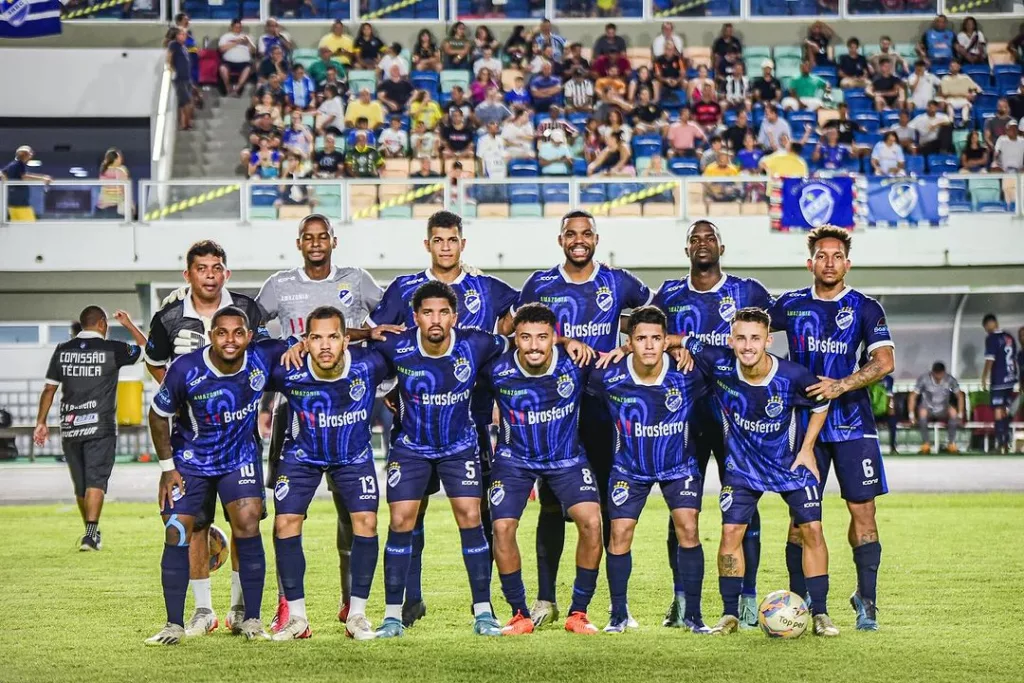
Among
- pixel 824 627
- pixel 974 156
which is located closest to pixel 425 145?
pixel 974 156

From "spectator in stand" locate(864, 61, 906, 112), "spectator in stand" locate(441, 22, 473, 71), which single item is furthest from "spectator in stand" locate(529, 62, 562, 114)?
"spectator in stand" locate(864, 61, 906, 112)

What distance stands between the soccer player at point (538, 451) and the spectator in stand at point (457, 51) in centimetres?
1775

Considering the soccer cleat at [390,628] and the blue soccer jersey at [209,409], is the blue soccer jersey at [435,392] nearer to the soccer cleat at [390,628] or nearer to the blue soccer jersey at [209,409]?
the blue soccer jersey at [209,409]

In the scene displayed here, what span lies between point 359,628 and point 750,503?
82.7 inches

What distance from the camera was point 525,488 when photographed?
7.66m

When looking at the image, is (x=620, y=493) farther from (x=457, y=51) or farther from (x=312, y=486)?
(x=457, y=51)

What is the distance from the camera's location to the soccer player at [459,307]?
801 cm

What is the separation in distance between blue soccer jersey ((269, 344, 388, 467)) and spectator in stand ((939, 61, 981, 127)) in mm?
18646

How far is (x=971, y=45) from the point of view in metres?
25.2

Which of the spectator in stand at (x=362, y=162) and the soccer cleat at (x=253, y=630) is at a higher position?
the spectator in stand at (x=362, y=162)

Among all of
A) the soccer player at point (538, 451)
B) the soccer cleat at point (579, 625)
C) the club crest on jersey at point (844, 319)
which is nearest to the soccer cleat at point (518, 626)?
the soccer player at point (538, 451)

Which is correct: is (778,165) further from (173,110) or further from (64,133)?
(64,133)

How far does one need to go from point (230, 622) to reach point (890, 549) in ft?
19.1

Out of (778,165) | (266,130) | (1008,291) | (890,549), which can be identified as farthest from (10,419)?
(1008,291)
